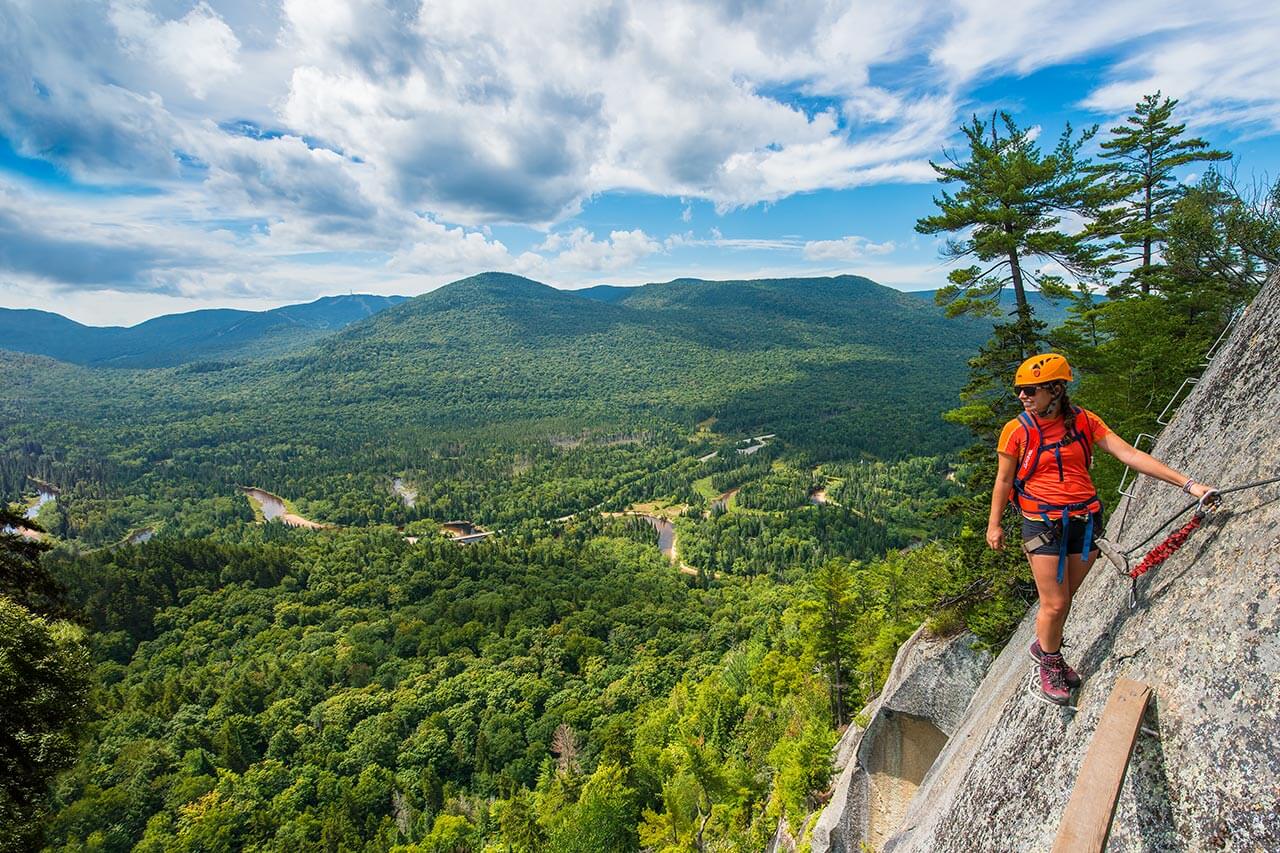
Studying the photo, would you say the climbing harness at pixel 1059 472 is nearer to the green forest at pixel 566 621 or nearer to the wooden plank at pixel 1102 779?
the wooden plank at pixel 1102 779

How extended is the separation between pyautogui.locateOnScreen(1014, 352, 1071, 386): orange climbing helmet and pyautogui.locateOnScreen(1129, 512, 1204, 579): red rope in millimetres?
1808

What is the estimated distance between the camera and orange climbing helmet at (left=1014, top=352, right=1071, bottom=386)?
5336 millimetres

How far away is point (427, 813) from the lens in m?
43.8

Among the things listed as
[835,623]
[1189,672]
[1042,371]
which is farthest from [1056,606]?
[835,623]

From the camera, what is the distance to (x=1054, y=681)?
5656 millimetres

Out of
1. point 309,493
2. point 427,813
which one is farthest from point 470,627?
point 309,493

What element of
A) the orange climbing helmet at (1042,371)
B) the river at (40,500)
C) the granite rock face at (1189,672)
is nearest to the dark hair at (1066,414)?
the orange climbing helmet at (1042,371)

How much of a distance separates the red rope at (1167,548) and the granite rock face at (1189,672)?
8 centimetres

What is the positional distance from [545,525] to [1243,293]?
118 metres

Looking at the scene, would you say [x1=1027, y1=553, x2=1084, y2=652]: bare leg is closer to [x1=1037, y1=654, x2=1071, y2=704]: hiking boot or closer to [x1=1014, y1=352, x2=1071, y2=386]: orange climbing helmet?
[x1=1037, y1=654, x2=1071, y2=704]: hiking boot

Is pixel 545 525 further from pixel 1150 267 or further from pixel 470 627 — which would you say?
pixel 1150 267

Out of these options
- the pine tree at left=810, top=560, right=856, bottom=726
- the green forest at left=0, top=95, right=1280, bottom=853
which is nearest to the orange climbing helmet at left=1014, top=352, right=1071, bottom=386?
the green forest at left=0, top=95, right=1280, bottom=853

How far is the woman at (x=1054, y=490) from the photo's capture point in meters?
5.45

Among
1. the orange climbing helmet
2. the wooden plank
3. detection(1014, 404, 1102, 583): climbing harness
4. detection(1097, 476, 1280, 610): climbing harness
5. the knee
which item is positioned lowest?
the wooden plank
